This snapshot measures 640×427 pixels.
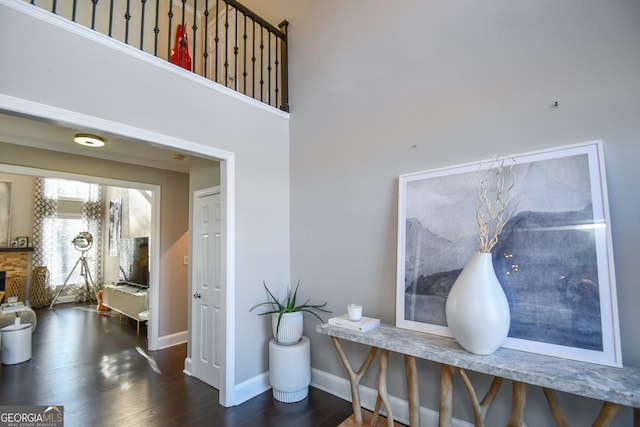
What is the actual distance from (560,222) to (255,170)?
2408 millimetres

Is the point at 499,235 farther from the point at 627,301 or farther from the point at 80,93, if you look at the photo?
the point at 80,93

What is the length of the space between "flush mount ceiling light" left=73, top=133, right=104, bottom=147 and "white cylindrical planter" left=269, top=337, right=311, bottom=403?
2.83 meters

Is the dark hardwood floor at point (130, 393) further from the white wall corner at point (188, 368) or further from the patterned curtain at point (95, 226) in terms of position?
the patterned curtain at point (95, 226)

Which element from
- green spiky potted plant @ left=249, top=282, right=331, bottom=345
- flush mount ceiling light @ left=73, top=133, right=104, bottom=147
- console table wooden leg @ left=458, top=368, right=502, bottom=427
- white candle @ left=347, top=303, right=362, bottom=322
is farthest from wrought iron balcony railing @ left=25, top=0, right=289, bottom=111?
console table wooden leg @ left=458, top=368, right=502, bottom=427

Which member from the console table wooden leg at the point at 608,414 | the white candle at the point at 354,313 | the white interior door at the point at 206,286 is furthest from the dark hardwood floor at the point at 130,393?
the console table wooden leg at the point at 608,414

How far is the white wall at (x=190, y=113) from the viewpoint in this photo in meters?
1.75

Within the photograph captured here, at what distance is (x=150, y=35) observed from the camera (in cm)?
422

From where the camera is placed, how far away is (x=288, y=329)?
2678 millimetres

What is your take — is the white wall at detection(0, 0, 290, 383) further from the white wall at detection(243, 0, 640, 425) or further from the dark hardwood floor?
the dark hardwood floor

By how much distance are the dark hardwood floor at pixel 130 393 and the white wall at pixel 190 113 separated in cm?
43

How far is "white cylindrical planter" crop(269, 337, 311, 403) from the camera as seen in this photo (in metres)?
2.59

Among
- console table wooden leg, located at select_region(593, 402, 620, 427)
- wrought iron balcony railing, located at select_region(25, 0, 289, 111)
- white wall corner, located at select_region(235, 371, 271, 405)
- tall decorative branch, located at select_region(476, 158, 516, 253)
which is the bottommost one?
white wall corner, located at select_region(235, 371, 271, 405)

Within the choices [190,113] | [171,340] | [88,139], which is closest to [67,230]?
[171,340]

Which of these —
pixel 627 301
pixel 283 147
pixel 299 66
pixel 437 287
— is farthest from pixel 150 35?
pixel 627 301
